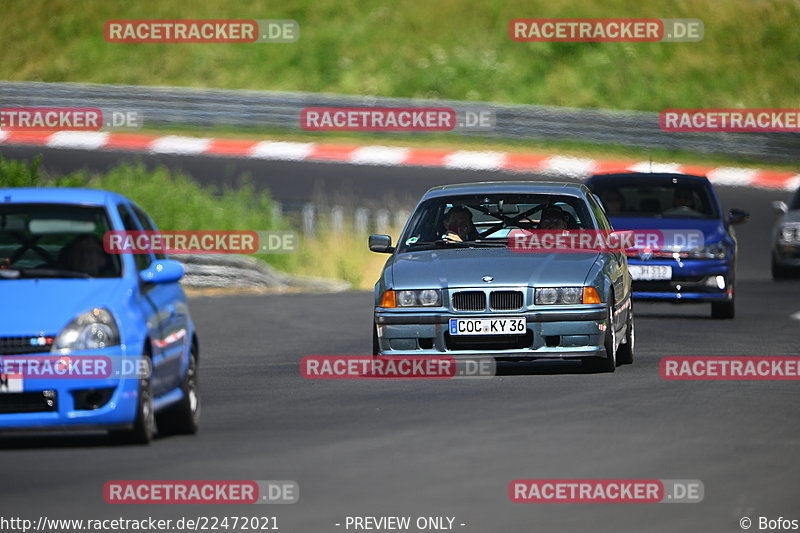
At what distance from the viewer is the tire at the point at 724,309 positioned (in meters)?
19.8

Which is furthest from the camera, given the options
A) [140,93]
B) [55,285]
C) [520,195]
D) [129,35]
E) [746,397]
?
[129,35]

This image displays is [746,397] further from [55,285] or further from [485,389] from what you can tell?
[55,285]

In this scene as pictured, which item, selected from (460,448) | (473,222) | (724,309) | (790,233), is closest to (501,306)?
(473,222)

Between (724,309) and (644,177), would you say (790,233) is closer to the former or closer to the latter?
(644,177)

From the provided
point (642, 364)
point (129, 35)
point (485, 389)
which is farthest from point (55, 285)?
point (129, 35)

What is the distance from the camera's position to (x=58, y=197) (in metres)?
10.8

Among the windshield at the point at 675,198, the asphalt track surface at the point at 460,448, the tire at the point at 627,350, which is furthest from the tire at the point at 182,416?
the windshield at the point at 675,198

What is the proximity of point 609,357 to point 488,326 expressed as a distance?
101 cm

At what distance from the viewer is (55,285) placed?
10273 mm

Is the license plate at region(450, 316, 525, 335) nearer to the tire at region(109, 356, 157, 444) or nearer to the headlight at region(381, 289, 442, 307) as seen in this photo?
the headlight at region(381, 289, 442, 307)

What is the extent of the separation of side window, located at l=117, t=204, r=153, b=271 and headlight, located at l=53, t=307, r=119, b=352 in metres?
0.78

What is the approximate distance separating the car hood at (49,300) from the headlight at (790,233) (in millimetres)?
16409

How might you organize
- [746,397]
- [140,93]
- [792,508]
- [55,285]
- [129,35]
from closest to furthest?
1. [792,508]
2. [55,285]
3. [746,397]
4. [140,93]
5. [129,35]

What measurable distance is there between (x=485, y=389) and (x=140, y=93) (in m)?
23.3
